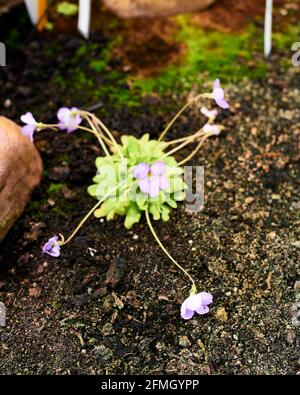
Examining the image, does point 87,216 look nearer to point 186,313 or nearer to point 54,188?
point 54,188

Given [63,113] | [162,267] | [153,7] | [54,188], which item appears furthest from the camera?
[153,7]

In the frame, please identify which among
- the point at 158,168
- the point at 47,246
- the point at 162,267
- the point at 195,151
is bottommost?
the point at 162,267

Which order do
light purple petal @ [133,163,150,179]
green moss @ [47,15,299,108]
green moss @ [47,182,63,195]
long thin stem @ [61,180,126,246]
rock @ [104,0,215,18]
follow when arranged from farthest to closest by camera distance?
1. rock @ [104,0,215,18]
2. green moss @ [47,15,299,108]
3. green moss @ [47,182,63,195]
4. long thin stem @ [61,180,126,246]
5. light purple petal @ [133,163,150,179]

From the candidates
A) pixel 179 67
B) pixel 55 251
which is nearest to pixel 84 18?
pixel 179 67

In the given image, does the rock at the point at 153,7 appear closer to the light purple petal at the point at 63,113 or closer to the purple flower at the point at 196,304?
the light purple petal at the point at 63,113

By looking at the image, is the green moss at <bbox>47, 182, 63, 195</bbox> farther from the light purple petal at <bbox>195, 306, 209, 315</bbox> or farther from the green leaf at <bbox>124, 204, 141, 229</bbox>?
the light purple petal at <bbox>195, 306, 209, 315</bbox>

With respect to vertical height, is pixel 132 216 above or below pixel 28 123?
below

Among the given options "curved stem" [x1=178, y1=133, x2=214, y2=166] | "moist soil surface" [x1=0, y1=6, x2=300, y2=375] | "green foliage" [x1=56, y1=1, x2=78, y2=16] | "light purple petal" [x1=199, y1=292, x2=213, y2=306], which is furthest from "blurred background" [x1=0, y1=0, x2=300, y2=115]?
"light purple petal" [x1=199, y1=292, x2=213, y2=306]

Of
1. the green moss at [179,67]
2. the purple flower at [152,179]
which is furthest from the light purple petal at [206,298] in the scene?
the green moss at [179,67]
